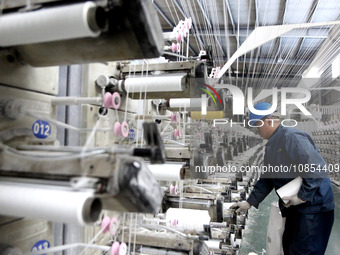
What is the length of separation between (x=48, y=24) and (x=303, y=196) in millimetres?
1806

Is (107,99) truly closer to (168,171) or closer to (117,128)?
(117,128)

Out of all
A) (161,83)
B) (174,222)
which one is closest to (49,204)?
(161,83)

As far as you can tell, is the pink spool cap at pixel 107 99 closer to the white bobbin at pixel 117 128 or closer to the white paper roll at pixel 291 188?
the white bobbin at pixel 117 128

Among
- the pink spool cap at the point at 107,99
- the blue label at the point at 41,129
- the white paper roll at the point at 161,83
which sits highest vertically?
the white paper roll at the point at 161,83

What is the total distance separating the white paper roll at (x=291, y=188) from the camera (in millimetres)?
1808

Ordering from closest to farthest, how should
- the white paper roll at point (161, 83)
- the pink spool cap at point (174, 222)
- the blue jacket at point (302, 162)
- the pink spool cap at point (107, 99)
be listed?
the pink spool cap at point (107, 99)
the white paper roll at point (161, 83)
the pink spool cap at point (174, 222)
the blue jacket at point (302, 162)

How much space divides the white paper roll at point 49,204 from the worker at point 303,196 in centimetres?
165

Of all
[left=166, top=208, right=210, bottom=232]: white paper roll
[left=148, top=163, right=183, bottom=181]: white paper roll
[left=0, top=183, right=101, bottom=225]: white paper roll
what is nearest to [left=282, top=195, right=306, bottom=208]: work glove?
[left=166, top=208, right=210, bottom=232]: white paper roll

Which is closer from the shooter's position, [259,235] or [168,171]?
[168,171]

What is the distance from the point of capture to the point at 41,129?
0.85m

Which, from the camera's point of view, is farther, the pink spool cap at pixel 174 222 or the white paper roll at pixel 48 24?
the pink spool cap at pixel 174 222

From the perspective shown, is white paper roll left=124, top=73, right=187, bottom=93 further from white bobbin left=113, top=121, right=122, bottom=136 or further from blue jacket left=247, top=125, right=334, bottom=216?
blue jacket left=247, top=125, right=334, bottom=216

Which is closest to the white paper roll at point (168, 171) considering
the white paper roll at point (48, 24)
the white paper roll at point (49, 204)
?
the white paper roll at point (49, 204)

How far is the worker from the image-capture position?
1812mm
